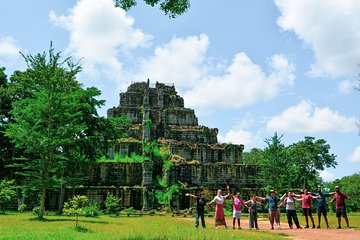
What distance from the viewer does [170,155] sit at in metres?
40.0

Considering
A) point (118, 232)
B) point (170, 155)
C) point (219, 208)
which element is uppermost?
point (170, 155)

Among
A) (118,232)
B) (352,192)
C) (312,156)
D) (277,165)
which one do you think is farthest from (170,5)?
(352,192)

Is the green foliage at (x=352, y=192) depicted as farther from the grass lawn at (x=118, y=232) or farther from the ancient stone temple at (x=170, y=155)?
the grass lawn at (x=118, y=232)

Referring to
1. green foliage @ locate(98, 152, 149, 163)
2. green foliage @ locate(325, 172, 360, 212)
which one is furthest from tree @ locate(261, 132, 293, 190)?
green foliage @ locate(325, 172, 360, 212)

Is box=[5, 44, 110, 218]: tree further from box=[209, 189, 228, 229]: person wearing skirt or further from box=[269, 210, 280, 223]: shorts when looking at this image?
box=[269, 210, 280, 223]: shorts

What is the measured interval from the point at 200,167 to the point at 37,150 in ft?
69.2

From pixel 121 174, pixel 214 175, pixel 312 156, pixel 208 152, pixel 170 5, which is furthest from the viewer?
pixel 312 156

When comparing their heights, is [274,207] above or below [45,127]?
below

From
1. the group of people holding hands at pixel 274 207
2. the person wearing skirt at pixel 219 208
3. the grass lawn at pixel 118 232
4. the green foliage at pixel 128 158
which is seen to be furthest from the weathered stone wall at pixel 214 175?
the grass lawn at pixel 118 232

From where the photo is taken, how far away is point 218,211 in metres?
15.9

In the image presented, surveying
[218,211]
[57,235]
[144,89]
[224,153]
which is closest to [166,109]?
[144,89]

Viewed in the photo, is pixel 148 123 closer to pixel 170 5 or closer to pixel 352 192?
pixel 170 5

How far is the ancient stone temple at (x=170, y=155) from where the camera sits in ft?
117

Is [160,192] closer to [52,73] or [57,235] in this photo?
[52,73]
